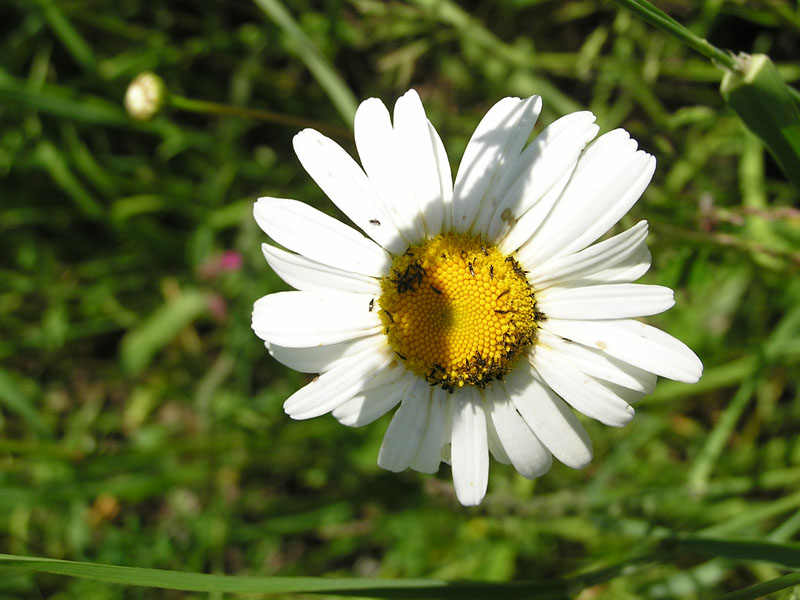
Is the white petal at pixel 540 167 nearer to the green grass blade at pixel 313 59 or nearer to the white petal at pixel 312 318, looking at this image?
the white petal at pixel 312 318

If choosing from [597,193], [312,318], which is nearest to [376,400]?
[312,318]

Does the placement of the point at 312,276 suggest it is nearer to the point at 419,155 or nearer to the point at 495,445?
the point at 419,155

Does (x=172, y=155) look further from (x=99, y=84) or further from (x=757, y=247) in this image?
(x=757, y=247)

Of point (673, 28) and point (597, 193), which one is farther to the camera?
point (597, 193)

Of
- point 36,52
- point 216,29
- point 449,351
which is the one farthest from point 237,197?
point 449,351

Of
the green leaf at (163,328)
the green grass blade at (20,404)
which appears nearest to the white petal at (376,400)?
the green grass blade at (20,404)

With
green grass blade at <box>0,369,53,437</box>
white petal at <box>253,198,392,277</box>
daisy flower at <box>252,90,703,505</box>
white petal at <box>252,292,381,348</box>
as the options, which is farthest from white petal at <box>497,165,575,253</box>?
green grass blade at <box>0,369,53,437</box>
